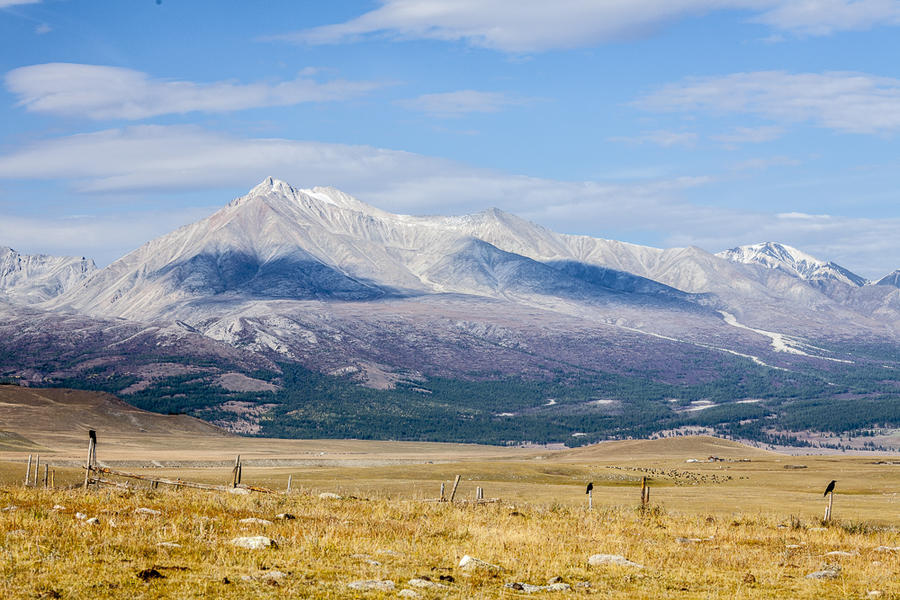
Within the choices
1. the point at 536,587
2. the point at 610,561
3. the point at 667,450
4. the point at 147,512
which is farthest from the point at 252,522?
the point at 667,450

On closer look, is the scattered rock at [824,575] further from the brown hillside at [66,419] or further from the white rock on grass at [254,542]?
the brown hillside at [66,419]

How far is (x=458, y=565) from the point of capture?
964 inches

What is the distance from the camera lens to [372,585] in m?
21.1

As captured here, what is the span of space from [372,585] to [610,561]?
25.0 ft

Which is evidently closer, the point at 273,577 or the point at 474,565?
the point at 273,577

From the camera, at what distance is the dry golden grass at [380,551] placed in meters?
21.1

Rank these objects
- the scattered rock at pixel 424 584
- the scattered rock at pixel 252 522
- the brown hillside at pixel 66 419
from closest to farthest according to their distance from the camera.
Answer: the scattered rock at pixel 424 584, the scattered rock at pixel 252 522, the brown hillside at pixel 66 419

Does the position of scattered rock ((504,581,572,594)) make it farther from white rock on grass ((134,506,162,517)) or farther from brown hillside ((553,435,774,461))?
brown hillside ((553,435,774,461))

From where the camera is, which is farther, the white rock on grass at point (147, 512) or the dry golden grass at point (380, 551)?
the white rock on grass at point (147, 512)

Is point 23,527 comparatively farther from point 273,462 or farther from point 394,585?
point 273,462

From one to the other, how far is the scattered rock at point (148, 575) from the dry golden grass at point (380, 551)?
20 centimetres

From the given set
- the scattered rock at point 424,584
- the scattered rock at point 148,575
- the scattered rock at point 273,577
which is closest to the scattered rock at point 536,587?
the scattered rock at point 424,584

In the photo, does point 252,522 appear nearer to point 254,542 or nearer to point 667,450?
point 254,542

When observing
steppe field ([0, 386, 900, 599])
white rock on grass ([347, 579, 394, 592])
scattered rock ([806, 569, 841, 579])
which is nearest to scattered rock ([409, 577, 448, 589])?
steppe field ([0, 386, 900, 599])
